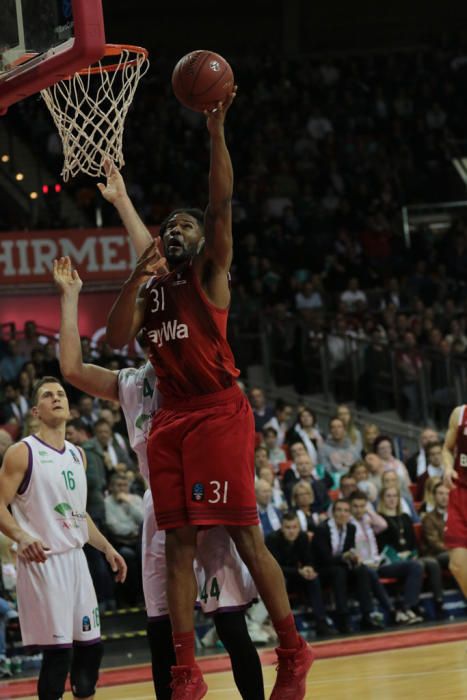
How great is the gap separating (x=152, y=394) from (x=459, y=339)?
1278 cm

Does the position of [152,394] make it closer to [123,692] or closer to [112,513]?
[123,692]

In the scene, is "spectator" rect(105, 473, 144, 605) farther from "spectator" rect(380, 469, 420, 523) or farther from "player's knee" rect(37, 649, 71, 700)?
"player's knee" rect(37, 649, 71, 700)

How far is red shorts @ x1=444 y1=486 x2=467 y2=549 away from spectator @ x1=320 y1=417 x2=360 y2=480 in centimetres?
524

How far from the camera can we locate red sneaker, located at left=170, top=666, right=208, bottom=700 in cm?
514

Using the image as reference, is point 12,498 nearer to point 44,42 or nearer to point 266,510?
point 44,42

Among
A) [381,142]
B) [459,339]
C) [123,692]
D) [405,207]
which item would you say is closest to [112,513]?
[123,692]

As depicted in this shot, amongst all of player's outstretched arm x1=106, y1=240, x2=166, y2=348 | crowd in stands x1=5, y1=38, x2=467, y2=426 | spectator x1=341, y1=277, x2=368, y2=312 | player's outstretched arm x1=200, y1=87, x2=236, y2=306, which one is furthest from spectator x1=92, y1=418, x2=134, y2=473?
player's outstretched arm x1=200, y1=87, x2=236, y2=306

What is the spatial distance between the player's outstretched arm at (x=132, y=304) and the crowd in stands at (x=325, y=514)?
19.1 ft

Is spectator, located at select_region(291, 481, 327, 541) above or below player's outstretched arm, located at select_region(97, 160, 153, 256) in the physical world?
below

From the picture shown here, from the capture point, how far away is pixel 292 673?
534 centimetres

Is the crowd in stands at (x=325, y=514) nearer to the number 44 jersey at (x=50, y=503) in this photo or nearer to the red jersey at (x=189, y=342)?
the number 44 jersey at (x=50, y=503)

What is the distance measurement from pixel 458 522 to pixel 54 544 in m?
3.74

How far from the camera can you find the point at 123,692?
871 centimetres

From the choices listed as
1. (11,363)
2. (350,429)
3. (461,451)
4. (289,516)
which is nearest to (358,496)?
(289,516)
